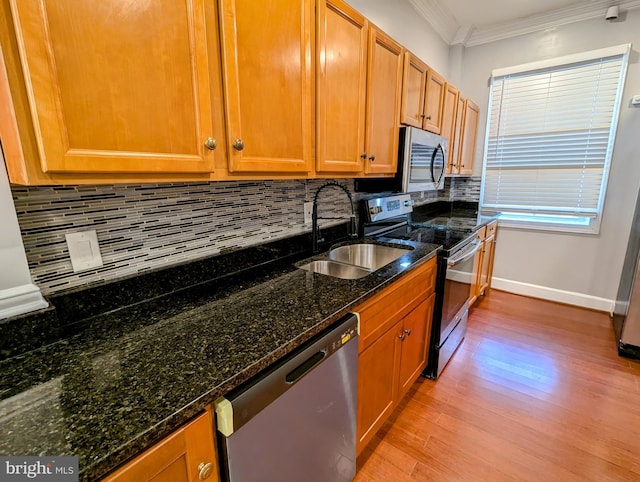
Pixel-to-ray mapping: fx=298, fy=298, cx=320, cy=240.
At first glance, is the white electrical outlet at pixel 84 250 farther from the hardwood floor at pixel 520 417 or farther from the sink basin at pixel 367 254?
the hardwood floor at pixel 520 417

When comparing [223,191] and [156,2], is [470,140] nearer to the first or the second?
[223,191]

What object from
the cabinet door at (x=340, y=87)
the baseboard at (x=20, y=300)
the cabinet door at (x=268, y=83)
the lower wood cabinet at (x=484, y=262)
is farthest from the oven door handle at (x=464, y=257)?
the baseboard at (x=20, y=300)

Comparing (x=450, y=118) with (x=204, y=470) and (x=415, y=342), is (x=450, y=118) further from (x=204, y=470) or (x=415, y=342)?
(x=204, y=470)

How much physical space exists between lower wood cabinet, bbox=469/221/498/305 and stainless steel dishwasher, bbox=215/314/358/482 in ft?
6.64

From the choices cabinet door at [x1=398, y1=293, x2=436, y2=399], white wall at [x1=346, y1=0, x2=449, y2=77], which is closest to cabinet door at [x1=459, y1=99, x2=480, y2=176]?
white wall at [x1=346, y1=0, x2=449, y2=77]

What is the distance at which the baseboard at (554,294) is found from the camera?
2947 mm

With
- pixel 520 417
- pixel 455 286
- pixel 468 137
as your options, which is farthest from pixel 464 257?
pixel 468 137

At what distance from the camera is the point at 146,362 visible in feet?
2.50

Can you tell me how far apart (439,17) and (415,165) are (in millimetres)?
1872

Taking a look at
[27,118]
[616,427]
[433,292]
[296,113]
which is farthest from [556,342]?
[27,118]

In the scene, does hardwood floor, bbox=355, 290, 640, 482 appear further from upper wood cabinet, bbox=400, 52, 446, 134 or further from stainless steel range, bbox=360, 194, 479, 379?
upper wood cabinet, bbox=400, 52, 446, 134

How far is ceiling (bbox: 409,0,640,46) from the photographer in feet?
8.50

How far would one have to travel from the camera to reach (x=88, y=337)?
88 centimetres

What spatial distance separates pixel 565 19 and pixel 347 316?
3.58 meters
